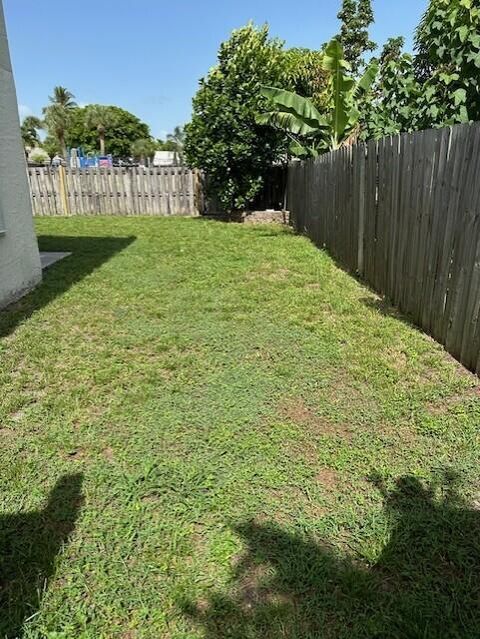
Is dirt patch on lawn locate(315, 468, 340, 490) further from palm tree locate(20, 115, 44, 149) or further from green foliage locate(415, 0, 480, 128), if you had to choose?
palm tree locate(20, 115, 44, 149)

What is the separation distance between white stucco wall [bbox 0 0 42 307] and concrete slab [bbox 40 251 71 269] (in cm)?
137

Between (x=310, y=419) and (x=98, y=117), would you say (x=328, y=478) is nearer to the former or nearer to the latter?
(x=310, y=419)

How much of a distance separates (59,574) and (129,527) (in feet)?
1.12

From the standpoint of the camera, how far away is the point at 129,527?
6.75 feet

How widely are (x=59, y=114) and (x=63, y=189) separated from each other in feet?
143

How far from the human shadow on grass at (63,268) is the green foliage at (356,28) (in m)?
22.6

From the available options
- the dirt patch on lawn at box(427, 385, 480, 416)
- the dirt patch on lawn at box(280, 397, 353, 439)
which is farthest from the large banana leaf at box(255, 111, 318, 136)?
the dirt patch on lawn at box(280, 397, 353, 439)

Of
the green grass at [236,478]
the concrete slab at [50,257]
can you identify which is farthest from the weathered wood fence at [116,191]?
the green grass at [236,478]

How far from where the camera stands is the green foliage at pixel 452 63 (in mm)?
4148

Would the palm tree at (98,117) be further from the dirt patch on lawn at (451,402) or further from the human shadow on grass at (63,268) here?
the dirt patch on lawn at (451,402)

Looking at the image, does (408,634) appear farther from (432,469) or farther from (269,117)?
(269,117)

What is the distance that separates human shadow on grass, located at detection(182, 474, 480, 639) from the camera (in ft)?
5.28

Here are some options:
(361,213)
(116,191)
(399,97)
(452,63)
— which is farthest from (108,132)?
(452,63)

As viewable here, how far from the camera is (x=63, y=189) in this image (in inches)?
563
